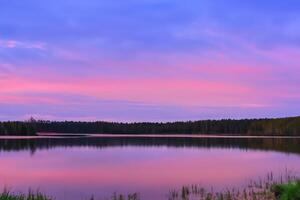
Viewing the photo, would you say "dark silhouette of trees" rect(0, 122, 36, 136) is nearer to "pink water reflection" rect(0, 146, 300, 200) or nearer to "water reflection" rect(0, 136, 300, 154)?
"water reflection" rect(0, 136, 300, 154)

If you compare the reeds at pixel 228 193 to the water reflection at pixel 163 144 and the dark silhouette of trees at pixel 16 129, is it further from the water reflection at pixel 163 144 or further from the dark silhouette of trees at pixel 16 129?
the dark silhouette of trees at pixel 16 129

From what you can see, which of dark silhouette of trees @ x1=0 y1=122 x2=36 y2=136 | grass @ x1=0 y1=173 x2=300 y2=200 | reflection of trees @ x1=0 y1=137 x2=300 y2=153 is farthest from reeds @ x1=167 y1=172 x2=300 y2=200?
dark silhouette of trees @ x1=0 y1=122 x2=36 y2=136

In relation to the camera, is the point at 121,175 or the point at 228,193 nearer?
the point at 228,193

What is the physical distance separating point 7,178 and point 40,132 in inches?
6429

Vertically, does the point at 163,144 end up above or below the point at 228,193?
above

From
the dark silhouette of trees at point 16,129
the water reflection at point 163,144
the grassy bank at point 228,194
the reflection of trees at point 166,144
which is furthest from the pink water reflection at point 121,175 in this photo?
the dark silhouette of trees at point 16,129

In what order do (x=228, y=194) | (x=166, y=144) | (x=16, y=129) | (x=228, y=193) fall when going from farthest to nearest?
(x=16, y=129) → (x=166, y=144) → (x=228, y=193) → (x=228, y=194)

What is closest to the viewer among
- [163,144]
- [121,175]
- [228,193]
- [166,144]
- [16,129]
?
[228,193]

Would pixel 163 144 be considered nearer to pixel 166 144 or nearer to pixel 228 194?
pixel 166 144

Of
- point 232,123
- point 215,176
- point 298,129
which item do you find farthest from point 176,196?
point 232,123

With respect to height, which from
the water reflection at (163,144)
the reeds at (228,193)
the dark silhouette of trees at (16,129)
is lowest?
the reeds at (228,193)

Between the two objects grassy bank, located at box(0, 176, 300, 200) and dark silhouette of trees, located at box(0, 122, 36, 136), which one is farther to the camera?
dark silhouette of trees, located at box(0, 122, 36, 136)

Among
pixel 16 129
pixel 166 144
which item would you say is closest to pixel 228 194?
pixel 166 144

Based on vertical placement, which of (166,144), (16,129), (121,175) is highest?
(16,129)
